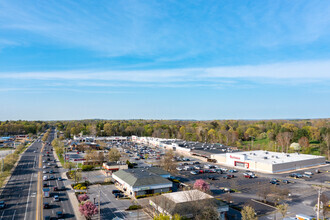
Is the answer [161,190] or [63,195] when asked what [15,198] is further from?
[161,190]

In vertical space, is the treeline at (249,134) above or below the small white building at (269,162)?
above

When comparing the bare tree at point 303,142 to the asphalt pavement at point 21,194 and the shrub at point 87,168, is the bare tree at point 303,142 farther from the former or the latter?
the asphalt pavement at point 21,194

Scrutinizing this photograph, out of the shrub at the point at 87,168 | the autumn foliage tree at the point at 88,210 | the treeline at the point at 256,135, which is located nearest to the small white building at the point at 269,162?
the treeline at the point at 256,135

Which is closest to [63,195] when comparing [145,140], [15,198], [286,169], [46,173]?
[15,198]

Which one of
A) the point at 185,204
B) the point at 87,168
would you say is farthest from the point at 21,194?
the point at 185,204

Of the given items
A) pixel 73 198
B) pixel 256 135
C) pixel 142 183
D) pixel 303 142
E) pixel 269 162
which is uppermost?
pixel 256 135

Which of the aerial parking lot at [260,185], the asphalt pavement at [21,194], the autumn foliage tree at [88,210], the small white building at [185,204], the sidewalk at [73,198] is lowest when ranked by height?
the asphalt pavement at [21,194]

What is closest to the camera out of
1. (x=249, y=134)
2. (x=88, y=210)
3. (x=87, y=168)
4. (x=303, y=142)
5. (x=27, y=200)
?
(x=88, y=210)

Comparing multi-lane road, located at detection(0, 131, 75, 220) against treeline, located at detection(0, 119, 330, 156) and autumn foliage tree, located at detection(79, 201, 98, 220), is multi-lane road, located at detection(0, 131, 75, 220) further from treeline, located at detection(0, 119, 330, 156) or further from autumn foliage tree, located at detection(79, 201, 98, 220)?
treeline, located at detection(0, 119, 330, 156)

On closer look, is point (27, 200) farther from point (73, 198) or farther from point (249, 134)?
point (249, 134)

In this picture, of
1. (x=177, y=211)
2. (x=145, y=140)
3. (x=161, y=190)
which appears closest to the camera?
(x=177, y=211)

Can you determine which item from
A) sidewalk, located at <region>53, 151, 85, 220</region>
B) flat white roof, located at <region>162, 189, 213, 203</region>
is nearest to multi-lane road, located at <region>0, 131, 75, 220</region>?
sidewalk, located at <region>53, 151, 85, 220</region>
